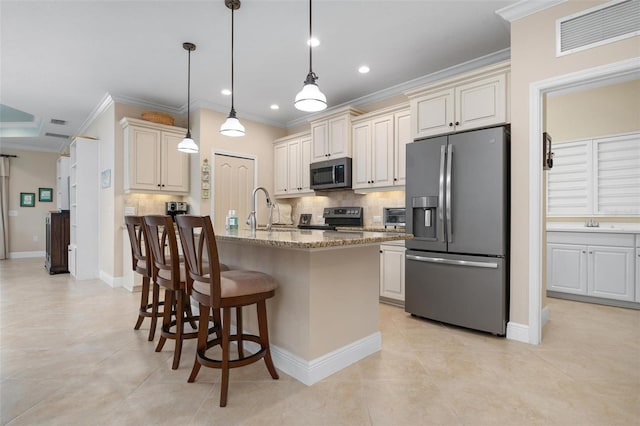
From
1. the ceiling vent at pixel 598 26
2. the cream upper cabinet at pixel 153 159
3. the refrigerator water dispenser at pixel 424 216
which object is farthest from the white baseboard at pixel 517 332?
the cream upper cabinet at pixel 153 159

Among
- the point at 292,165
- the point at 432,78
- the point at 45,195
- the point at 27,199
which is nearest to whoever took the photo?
the point at 432,78

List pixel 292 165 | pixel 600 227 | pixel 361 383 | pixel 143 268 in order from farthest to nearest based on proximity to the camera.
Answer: pixel 292 165, pixel 600 227, pixel 143 268, pixel 361 383

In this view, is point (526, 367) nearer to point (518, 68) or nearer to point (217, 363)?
point (217, 363)

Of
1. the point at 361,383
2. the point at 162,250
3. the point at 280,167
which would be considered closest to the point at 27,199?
the point at 280,167

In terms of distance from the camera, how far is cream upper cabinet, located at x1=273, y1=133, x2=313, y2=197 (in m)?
5.46

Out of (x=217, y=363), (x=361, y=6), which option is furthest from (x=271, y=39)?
(x=217, y=363)

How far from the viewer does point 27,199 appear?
8.09m

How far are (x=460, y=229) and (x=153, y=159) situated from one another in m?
4.32

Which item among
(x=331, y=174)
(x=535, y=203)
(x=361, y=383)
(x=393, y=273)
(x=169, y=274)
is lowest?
(x=361, y=383)

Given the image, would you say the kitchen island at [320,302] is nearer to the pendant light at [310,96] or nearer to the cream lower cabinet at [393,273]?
the pendant light at [310,96]

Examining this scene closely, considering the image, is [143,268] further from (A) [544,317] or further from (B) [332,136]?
(A) [544,317]

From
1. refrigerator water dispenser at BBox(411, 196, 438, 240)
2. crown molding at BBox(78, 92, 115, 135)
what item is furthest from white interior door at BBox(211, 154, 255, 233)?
refrigerator water dispenser at BBox(411, 196, 438, 240)

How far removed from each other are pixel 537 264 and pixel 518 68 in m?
1.67

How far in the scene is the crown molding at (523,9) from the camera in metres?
2.64
